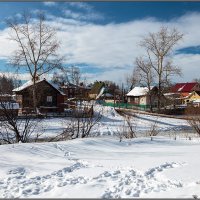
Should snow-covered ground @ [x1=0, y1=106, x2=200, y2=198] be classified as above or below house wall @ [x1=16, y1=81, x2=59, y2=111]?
below

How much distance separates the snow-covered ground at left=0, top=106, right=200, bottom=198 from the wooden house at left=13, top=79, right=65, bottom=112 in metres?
26.3

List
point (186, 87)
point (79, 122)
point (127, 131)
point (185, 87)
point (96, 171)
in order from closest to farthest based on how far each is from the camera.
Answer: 1. point (96, 171)
2. point (79, 122)
3. point (127, 131)
4. point (186, 87)
5. point (185, 87)

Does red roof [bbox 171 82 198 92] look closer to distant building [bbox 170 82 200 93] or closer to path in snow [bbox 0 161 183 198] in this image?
distant building [bbox 170 82 200 93]

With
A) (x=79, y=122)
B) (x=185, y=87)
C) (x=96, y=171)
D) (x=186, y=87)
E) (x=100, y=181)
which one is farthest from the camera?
(x=185, y=87)

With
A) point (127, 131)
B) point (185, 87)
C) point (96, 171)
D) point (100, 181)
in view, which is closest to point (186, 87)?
point (185, 87)

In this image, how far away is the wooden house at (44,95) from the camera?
3678cm

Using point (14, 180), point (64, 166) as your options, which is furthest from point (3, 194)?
point (64, 166)

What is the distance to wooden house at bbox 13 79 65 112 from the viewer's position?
36781 millimetres

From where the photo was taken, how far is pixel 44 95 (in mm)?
38125

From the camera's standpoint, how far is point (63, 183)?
6.57m

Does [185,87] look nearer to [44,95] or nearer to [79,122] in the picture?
[44,95]

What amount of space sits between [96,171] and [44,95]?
103 feet

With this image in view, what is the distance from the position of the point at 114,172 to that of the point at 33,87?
93.5ft

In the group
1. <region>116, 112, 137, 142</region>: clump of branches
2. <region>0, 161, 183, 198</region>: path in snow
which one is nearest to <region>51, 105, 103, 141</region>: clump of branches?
<region>116, 112, 137, 142</region>: clump of branches
